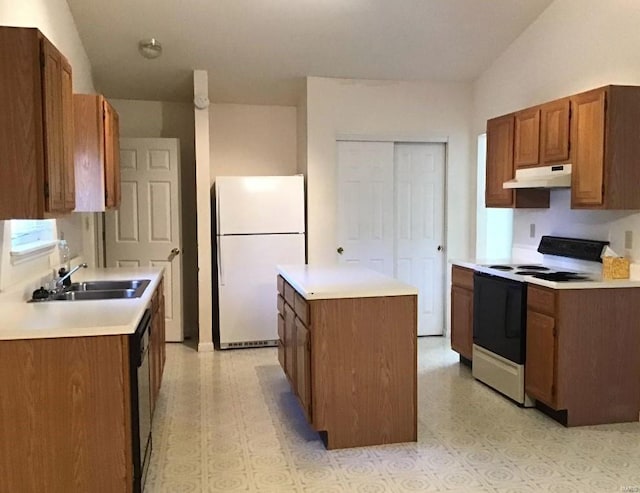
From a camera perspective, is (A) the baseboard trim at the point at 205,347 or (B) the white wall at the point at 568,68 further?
(A) the baseboard trim at the point at 205,347

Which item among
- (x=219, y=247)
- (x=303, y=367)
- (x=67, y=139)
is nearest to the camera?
(x=67, y=139)

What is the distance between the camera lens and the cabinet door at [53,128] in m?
2.41

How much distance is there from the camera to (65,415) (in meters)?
2.32

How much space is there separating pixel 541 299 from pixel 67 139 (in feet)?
9.38

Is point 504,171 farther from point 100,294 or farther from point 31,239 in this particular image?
point 31,239

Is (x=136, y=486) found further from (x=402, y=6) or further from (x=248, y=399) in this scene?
(x=402, y=6)

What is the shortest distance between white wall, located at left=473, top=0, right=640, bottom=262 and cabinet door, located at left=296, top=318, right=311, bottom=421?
2.15m

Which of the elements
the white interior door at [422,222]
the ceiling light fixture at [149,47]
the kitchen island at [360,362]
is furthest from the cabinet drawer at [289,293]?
the ceiling light fixture at [149,47]

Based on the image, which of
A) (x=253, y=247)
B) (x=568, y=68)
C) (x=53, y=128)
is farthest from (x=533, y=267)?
(x=53, y=128)

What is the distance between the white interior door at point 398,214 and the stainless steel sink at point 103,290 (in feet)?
7.80

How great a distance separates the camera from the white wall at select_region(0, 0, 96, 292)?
291cm

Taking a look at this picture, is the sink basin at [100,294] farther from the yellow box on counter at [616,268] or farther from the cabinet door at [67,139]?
the yellow box on counter at [616,268]

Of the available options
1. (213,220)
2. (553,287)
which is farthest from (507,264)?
(213,220)

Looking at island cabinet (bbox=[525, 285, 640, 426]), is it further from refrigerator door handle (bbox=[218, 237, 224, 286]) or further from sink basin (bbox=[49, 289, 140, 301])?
refrigerator door handle (bbox=[218, 237, 224, 286])
